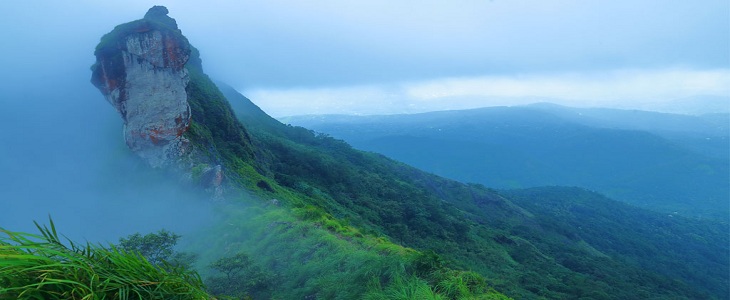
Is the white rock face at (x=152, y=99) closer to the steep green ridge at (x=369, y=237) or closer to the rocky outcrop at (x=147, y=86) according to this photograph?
the rocky outcrop at (x=147, y=86)

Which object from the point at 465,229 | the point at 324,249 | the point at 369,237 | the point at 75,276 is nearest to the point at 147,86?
the point at 369,237

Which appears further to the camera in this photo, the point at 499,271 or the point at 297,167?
the point at 297,167

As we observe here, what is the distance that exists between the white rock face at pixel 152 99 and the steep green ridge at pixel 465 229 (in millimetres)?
8125

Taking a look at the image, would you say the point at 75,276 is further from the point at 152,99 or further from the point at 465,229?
the point at 465,229

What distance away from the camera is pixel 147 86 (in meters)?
27.4

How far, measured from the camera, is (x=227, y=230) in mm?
18719

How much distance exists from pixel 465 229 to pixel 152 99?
103 ft

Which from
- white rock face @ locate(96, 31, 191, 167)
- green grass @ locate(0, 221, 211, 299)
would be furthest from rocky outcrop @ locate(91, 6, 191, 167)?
green grass @ locate(0, 221, 211, 299)

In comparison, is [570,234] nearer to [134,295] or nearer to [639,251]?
[639,251]

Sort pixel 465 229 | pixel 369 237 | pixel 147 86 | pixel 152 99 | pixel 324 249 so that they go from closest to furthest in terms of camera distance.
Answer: pixel 324 249 < pixel 369 237 < pixel 152 99 < pixel 147 86 < pixel 465 229

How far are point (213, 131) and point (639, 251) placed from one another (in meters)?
81.6

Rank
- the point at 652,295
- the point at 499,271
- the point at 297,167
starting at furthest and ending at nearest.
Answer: the point at 297,167
the point at 652,295
the point at 499,271

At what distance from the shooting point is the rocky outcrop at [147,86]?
86.7 feet

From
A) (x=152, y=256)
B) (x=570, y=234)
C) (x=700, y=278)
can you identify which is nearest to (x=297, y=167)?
(x=152, y=256)
